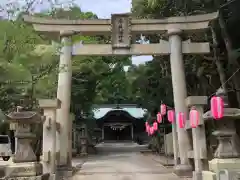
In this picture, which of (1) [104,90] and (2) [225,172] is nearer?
(2) [225,172]

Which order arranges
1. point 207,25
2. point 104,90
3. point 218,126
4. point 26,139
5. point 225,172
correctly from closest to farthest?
point 225,172
point 218,126
point 26,139
point 207,25
point 104,90

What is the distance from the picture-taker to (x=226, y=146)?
725cm

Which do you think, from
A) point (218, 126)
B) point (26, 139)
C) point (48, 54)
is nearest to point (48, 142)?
point (26, 139)

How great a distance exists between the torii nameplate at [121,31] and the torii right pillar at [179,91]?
1747mm

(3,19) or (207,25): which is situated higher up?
(207,25)

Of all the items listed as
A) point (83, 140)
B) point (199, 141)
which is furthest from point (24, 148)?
point (83, 140)

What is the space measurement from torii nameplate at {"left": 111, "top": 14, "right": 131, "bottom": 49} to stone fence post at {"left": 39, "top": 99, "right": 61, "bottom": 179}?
392 centimetres

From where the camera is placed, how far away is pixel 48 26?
1277cm

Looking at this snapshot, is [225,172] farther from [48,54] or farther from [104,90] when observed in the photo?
[104,90]

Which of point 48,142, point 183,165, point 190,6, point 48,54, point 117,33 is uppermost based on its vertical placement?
point 190,6

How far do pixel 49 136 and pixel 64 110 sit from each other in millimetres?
1886

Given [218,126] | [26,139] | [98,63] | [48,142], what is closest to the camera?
[218,126]

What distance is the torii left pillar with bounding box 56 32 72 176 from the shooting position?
39.0ft

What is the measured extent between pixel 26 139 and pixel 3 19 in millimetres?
3540
